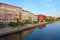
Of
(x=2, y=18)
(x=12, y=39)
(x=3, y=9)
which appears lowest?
(x=12, y=39)

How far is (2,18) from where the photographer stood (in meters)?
37.7

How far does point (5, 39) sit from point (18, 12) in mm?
34469

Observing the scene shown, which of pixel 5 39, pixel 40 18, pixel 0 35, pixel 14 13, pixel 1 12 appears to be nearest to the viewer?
pixel 5 39

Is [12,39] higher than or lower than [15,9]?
lower

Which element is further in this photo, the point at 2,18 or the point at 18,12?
the point at 18,12

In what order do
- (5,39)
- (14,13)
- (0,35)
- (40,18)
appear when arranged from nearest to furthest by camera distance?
(5,39), (0,35), (14,13), (40,18)

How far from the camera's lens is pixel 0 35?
1962 cm

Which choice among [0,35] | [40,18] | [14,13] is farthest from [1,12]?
[40,18]

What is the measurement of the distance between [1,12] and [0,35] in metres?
18.6

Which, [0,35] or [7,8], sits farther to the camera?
[7,8]

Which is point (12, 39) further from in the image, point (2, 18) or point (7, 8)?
point (7, 8)

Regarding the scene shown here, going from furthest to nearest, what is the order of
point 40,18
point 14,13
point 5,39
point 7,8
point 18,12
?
point 40,18 < point 18,12 < point 14,13 < point 7,8 < point 5,39

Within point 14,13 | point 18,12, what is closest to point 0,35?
point 14,13

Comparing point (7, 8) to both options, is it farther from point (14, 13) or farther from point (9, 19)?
point (14, 13)
